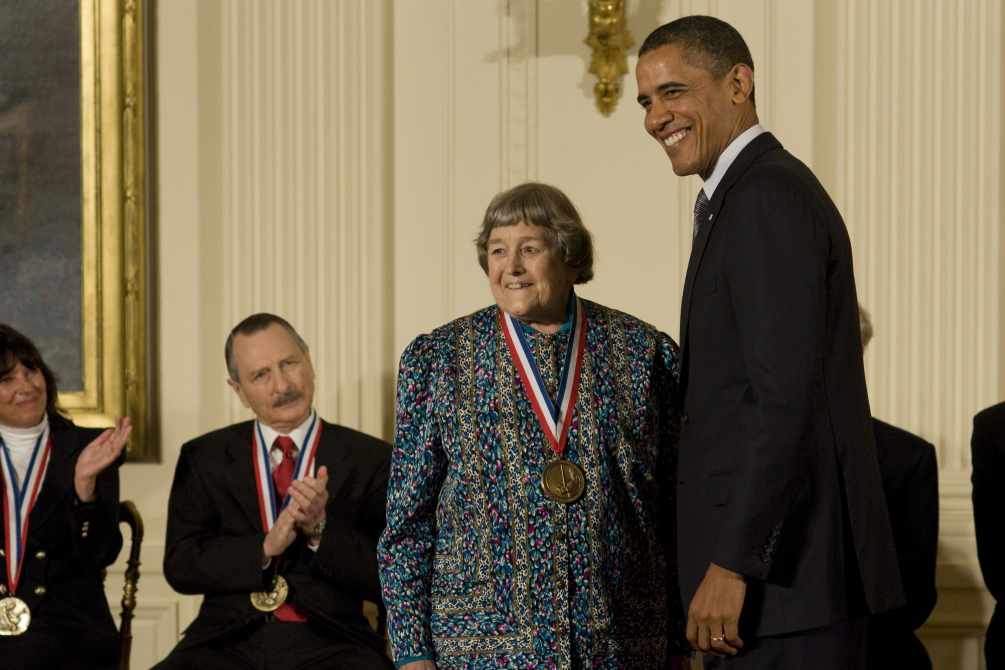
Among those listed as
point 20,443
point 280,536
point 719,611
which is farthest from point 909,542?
point 20,443

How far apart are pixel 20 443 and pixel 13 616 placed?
2.16 ft

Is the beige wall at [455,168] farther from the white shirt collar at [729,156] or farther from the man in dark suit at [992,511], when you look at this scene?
the white shirt collar at [729,156]

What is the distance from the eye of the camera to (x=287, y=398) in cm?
390

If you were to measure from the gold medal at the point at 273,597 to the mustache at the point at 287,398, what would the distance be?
654 millimetres

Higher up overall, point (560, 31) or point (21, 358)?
point (560, 31)

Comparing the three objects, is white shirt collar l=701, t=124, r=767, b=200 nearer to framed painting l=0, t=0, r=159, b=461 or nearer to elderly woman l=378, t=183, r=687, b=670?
elderly woman l=378, t=183, r=687, b=670

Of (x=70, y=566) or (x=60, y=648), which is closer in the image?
(x=60, y=648)

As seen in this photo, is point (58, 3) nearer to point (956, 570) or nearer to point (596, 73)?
point (596, 73)

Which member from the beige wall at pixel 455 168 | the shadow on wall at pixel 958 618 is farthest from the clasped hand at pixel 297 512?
the shadow on wall at pixel 958 618

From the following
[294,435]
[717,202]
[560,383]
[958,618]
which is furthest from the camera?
[958,618]

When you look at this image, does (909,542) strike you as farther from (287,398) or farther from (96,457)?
(96,457)

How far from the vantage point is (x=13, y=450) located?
13.0 ft

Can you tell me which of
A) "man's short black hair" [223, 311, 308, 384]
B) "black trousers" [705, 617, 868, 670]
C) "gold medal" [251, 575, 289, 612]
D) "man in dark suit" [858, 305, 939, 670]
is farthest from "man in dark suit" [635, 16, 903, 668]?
"man's short black hair" [223, 311, 308, 384]

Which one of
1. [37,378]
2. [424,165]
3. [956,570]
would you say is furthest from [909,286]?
[37,378]
